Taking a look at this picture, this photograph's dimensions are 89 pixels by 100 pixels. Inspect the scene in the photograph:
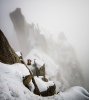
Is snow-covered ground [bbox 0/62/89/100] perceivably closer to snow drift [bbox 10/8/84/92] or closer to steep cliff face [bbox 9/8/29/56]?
snow drift [bbox 10/8/84/92]

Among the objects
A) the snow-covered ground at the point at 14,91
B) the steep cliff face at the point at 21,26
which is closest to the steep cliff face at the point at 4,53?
the snow-covered ground at the point at 14,91

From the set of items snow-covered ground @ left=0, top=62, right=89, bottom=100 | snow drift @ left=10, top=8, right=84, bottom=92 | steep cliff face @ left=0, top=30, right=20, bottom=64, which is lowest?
snow drift @ left=10, top=8, right=84, bottom=92

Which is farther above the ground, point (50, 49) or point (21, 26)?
point (21, 26)

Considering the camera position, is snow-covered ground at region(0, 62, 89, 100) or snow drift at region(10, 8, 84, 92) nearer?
snow-covered ground at region(0, 62, 89, 100)

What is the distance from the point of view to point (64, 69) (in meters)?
66.1

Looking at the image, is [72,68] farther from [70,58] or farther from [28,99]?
[28,99]

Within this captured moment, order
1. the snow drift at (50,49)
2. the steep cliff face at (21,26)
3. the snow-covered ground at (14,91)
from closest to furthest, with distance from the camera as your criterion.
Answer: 1. the snow-covered ground at (14,91)
2. the snow drift at (50,49)
3. the steep cliff face at (21,26)

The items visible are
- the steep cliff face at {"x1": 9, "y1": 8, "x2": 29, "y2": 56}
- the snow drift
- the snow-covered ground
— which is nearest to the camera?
the snow-covered ground

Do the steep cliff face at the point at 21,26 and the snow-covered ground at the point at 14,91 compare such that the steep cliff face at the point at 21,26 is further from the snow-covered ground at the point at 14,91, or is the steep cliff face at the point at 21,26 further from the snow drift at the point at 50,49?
the snow-covered ground at the point at 14,91

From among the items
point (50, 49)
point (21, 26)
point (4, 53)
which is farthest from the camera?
point (21, 26)

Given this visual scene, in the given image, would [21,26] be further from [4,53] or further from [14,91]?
[14,91]

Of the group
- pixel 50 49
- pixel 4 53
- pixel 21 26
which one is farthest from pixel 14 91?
pixel 21 26

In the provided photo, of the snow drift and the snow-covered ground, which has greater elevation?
the snow-covered ground

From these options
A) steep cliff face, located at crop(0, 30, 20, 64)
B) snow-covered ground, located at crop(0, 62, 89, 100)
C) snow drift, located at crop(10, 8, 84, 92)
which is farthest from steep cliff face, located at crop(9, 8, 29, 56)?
snow-covered ground, located at crop(0, 62, 89, 100)
